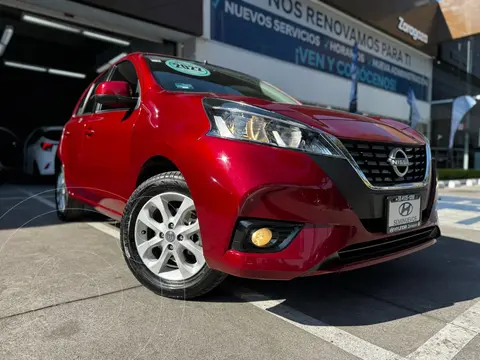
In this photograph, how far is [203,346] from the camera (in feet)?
6.11

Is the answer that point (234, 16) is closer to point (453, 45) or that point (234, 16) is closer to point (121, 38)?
point (121, 38)

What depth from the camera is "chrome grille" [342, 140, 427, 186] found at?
2172 millimetres

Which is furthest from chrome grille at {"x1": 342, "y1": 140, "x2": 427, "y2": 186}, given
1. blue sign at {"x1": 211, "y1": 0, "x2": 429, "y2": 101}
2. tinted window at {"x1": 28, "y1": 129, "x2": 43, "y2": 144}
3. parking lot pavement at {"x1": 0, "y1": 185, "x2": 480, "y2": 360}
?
tinted window at {"x1": 28, "y1": 129, "x2": 43, "y2": 144}

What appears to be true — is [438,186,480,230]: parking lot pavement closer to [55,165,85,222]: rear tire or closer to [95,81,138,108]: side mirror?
[95,81,138,108]: side mirror

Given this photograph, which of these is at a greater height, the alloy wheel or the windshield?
the windshield

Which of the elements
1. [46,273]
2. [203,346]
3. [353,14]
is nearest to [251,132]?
[203,346]

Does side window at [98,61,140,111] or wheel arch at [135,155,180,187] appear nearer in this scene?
wheel arch at [135,155,180,187]

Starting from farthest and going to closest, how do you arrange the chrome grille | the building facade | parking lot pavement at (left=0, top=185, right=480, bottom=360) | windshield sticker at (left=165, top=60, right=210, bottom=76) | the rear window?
1. the building facade
2. the rear window
3. windshield sticker at (left=165, top=60, right=210, bottom=76)
4. the chrome grille
5. parking lot pavement at (left=0, top=185, right=480, bottom=360)

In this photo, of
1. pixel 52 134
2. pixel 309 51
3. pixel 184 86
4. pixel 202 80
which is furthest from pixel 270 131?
pixel 309 51

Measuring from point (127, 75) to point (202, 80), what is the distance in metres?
0.71

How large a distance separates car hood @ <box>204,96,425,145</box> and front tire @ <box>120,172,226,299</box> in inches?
26.7

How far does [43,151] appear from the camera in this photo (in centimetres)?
893

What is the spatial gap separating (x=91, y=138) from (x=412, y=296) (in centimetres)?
280

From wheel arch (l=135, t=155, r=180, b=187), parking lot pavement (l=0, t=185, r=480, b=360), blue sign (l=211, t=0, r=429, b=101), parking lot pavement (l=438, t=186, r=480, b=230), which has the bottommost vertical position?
parking lot pavement (l=0, t=185, r=480, b=360)
